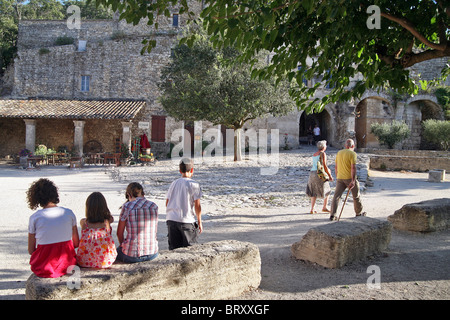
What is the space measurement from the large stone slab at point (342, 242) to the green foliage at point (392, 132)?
19.8 m

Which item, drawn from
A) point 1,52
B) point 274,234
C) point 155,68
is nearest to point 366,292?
point 274,234

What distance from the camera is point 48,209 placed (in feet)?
9.59

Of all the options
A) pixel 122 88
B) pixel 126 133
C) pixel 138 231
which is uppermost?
pixel 122 88

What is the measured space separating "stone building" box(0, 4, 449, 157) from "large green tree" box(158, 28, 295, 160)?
601 cm

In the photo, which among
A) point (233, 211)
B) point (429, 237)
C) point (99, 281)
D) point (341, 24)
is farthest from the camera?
point (233, 211)

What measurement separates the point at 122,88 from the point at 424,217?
83.6 ft

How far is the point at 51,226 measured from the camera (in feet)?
Answer: 9.39

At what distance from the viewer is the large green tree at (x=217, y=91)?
15930mm

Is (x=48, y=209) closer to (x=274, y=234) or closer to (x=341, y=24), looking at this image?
(x=341, y=24)

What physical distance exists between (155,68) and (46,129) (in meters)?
9.73

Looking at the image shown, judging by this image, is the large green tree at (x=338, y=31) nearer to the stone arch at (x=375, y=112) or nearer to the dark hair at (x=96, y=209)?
the dark hair at (x=96, y=209)

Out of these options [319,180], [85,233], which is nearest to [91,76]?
[319,180]

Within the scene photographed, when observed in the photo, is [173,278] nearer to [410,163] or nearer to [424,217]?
[424,217]

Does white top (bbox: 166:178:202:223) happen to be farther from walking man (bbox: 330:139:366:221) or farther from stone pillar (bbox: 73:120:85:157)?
stone pillar (bbox: 73:120:85:157)
